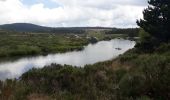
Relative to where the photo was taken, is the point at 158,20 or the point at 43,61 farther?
the point at 43,61

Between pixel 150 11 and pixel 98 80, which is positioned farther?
pixel 150 11

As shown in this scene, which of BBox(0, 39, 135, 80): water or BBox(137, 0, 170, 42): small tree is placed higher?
BBox(137, 0, 170, 42): small tree

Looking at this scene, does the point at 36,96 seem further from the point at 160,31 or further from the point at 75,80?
the point at 160,31

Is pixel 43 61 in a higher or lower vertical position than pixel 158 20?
lower

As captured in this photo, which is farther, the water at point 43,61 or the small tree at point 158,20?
the water at point 43,61

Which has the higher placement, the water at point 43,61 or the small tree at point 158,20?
the small tree at point 158,20

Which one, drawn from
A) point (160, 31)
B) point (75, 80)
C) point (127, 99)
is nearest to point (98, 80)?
point (75, 80)

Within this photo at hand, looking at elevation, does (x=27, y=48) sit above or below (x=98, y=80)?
below

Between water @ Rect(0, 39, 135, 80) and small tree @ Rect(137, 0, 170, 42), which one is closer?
small tree @ Rect(137, 0, 170, 42)
